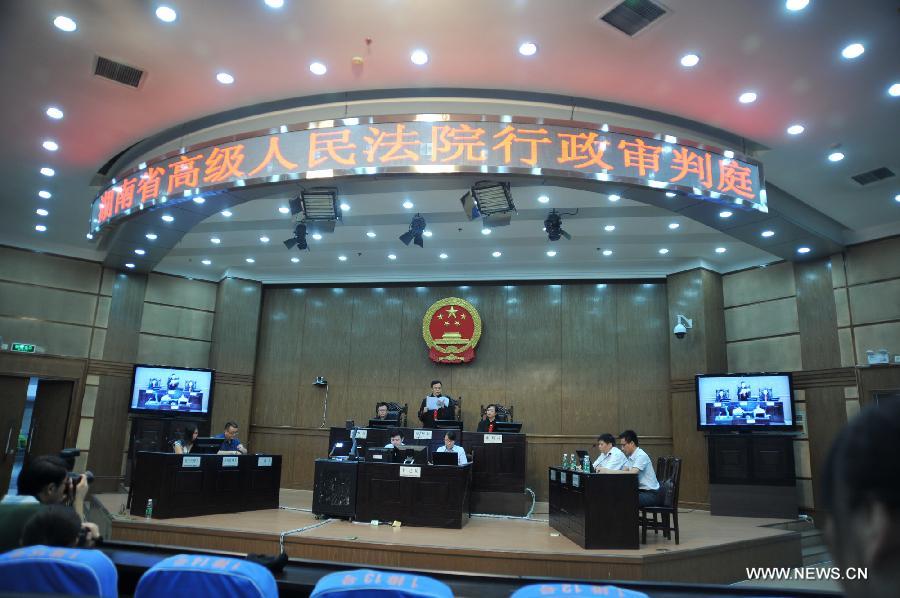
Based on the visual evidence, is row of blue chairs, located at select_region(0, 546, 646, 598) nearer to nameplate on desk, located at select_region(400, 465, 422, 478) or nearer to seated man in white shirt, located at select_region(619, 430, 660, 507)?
seated man in white shirt, located at select_region(619, 430, 660, 507)

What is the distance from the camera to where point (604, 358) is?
1084 cm

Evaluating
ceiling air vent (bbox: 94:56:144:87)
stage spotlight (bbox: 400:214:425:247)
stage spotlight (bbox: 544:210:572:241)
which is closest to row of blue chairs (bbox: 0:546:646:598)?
ceiling air vent (bbox: 94:56:144:87)

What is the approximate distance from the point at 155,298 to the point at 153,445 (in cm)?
283

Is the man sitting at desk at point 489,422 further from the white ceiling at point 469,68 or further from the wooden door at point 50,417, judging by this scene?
the wooden door at point 50,417

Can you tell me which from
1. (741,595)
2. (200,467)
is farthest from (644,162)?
(200,467)

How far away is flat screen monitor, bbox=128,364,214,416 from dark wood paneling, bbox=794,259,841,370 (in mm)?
10182

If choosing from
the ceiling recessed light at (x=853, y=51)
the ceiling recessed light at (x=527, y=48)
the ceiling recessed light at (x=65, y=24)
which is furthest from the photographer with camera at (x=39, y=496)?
the ceiling recessed light at (x=853, y=51)

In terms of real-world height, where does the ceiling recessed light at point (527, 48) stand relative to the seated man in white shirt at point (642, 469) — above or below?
above

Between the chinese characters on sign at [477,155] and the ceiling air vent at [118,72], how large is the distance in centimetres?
121

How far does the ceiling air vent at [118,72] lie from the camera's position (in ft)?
16.9

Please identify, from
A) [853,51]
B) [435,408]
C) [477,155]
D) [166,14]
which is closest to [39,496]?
[477,155]

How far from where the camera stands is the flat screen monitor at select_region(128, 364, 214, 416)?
10.5 metres

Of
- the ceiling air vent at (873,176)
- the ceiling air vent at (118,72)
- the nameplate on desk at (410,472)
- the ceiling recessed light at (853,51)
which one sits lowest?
the nameplate on desk at (410,472)

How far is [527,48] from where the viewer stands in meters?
4.81
